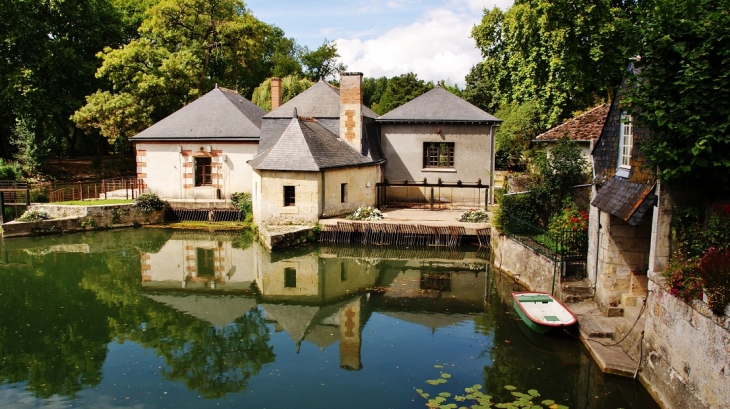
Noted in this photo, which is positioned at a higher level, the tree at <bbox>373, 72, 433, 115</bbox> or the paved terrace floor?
the tree at <bbox>373, 72, 433, 115</bbox>

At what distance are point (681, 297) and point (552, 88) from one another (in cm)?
1958

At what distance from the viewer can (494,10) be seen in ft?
98.6

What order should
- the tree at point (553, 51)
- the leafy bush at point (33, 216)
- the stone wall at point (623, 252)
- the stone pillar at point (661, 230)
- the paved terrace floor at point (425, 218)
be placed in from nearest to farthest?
the stone pillar at point (661, 230) → the stone wall at point (623, 252) → the paved terrace floor at point (425, 218) → the leafy bush at point (33, 216) → the tree at point (553, 51)

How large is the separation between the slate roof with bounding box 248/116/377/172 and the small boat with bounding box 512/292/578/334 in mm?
10715

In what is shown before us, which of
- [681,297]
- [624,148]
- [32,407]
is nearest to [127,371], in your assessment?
[32,407]

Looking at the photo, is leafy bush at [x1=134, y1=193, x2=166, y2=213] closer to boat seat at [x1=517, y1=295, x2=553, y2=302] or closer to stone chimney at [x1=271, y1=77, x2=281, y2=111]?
stone chimney at [x1=271, y1=77, x2=281, y2=111]

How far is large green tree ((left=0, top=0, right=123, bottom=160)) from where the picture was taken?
30359 mm

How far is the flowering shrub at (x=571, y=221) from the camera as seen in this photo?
13.5m

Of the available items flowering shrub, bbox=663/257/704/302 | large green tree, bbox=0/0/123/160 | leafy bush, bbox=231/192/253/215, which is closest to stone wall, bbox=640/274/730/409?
flowering shrub, bbox=663/257/704/302

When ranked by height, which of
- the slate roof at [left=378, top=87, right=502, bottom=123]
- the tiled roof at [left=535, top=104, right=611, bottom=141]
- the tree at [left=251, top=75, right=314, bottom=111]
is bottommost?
the tiled roof at [left=535, top=104, right=611, bottom=141]

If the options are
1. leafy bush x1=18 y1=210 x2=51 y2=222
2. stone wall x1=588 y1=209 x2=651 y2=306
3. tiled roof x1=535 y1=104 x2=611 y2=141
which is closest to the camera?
stone wall x1=588 y1=209 x2=651 y2=306

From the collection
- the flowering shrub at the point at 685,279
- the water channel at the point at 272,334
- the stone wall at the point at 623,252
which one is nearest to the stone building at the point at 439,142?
the water channel at the point at 272,334

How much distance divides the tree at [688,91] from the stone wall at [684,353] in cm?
180

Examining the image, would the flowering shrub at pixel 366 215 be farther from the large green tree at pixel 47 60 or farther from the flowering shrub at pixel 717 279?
the large green tree at pixel 47 60
